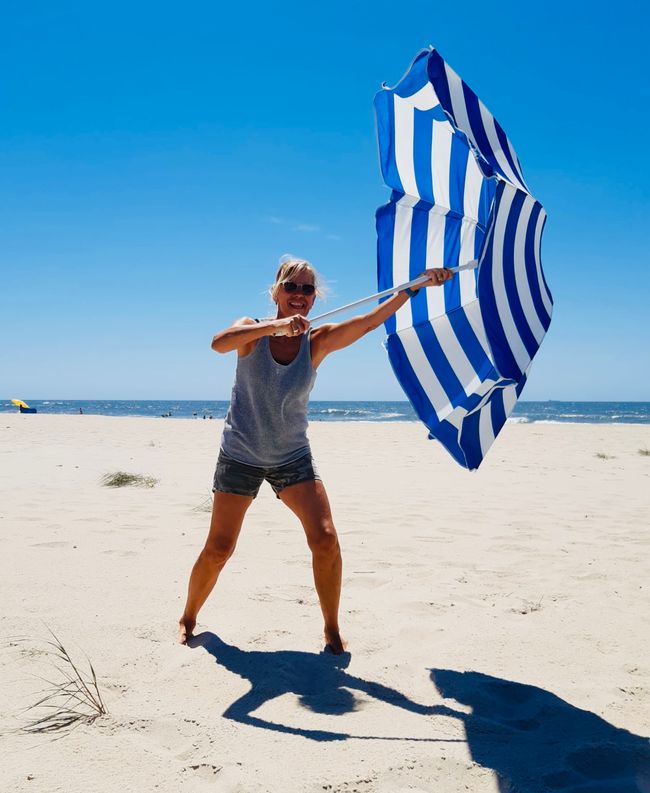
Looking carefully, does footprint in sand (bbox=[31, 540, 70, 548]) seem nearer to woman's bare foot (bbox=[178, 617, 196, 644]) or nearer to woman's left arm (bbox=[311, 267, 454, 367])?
woman's bare foot (bbox=[178, 617, 196, 644])

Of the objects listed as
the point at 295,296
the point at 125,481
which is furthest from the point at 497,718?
the point at 125,481

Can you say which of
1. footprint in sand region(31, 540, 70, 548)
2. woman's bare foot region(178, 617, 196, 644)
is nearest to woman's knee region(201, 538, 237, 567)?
woman's bare foot region(178, 617, 196, 644)

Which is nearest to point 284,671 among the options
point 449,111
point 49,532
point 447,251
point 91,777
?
point 91,777

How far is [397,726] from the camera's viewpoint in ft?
8.40

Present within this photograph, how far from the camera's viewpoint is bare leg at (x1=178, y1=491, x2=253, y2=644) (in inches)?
130

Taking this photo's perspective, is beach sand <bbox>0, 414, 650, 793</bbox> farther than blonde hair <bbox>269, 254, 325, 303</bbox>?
No

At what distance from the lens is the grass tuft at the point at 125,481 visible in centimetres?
812

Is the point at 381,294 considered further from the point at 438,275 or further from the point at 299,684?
the point at 299,684

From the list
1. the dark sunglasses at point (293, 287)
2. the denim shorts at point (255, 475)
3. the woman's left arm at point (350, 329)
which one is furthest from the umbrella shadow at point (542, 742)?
the dark sunglasses at point (293, 287)

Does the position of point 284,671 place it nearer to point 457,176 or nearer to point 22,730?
point 22,730

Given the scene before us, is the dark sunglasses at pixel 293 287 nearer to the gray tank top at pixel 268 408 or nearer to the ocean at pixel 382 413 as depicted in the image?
the gray tank top at pixel 268 408

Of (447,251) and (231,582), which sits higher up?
(447,251)

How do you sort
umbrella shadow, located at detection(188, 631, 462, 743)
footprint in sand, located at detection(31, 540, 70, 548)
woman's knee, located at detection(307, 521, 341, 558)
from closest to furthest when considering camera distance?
1. umbrella shadow, located at detection(188, 631, 462, 743)
2. woman's knee, located at detection(307, 521, 341, 558)
3. footprint in sand, located at detection(31, 540, 70, 548)

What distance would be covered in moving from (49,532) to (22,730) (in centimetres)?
338
